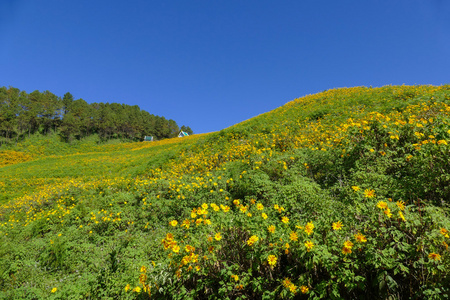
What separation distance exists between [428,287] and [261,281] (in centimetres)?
151

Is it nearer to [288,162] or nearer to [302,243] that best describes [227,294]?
[302,243]

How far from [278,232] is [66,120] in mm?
68446

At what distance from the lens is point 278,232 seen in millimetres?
2596

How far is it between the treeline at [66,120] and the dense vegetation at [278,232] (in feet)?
186

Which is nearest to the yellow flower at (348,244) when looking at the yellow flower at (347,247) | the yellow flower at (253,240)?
the yellow flower at (347,247)

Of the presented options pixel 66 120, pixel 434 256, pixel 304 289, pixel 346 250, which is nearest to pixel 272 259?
pixel 304 289

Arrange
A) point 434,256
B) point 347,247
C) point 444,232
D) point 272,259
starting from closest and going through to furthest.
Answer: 1. point 434,256
2. point 444,232
3. point 347,247
4. point 272,259

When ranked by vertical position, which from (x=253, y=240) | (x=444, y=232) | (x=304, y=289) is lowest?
(x=304, y=289)

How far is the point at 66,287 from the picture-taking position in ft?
12.0

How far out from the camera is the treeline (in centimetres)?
4875

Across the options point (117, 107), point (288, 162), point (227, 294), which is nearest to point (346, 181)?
point (288, 162)

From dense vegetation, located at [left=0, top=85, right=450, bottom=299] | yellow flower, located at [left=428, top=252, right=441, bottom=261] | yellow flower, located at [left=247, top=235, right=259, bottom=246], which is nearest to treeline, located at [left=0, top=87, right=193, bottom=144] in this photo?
dense vegetation, located at [left=0, top=85, right=450, bottom=299]

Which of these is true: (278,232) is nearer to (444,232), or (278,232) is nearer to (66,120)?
(444,232)

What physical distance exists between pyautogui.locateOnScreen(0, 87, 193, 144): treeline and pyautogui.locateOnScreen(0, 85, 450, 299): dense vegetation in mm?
56816
